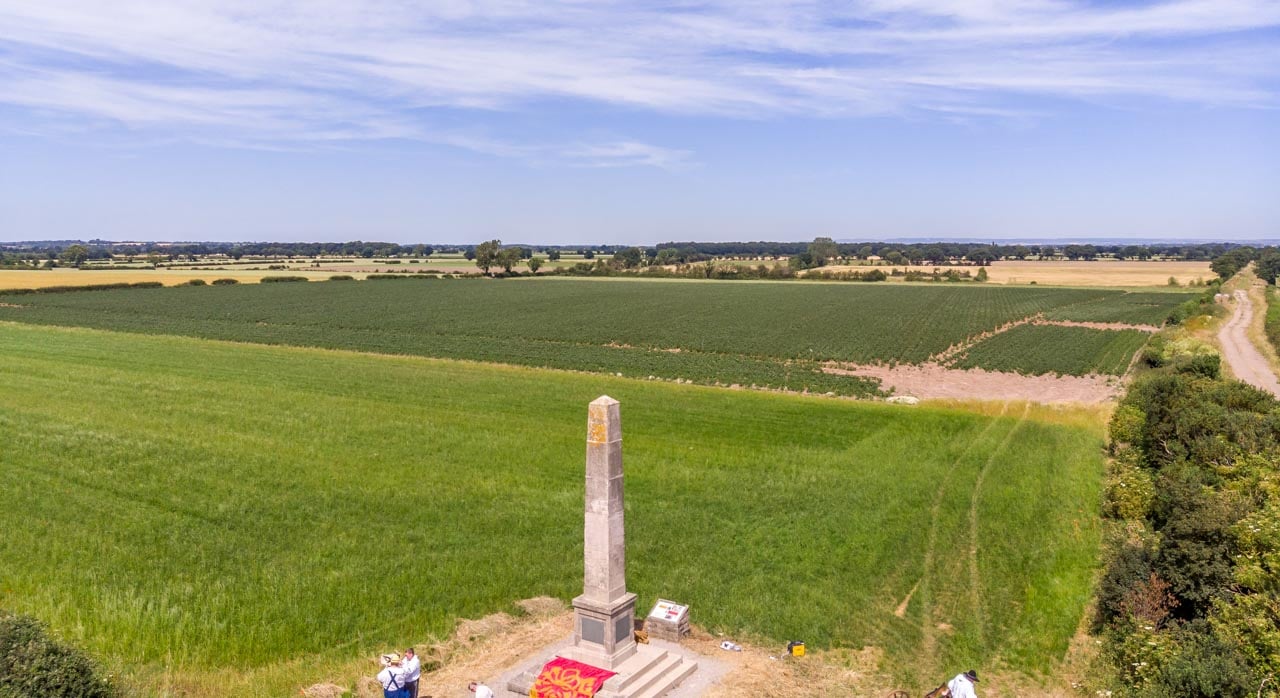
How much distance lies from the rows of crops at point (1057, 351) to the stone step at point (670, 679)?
44.2m

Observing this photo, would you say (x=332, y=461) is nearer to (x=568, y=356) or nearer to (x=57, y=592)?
(x=57, y=592)

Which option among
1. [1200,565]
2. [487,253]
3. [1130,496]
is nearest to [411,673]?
[1200,565]

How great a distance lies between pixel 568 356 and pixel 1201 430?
121 ft

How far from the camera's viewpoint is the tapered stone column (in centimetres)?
1262

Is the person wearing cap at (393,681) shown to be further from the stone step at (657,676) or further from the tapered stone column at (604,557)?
the stone step at (657,676)

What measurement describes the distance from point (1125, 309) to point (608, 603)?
9850 cm

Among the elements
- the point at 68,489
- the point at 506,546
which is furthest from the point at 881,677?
the point at 68,489

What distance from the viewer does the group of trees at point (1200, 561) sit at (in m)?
11.8

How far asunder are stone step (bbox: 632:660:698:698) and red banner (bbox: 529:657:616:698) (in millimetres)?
647

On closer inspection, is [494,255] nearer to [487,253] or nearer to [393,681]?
[487,253]

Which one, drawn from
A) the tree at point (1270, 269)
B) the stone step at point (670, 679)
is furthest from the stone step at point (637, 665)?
the tree at point (1270, 269)

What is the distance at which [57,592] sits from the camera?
50.9 ft

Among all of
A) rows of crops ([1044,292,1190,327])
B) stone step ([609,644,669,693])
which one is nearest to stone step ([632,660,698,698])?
stone step ([609,644,669,693])

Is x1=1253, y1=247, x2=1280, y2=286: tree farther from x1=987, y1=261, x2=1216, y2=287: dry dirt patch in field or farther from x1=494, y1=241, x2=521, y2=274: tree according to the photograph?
x1=494, y1=241, x2=521, y2=274: tree
